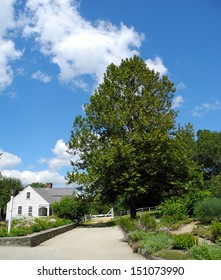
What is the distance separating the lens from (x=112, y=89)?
110 ft

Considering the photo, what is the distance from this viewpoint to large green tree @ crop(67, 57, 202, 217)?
102 feet

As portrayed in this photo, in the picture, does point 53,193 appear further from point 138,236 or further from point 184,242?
point 184,242

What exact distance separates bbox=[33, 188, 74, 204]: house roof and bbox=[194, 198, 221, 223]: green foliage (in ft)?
136

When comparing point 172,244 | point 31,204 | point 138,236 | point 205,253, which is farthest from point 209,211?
point 31,204

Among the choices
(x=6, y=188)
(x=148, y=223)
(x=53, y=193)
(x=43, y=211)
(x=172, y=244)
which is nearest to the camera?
(x=172, y=244)

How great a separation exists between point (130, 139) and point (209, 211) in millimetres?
13352

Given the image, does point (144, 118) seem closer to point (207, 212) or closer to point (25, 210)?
point (207, 212)

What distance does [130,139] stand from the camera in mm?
31812

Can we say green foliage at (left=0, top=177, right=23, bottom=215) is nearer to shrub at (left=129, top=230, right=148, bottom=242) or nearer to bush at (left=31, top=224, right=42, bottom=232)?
bush at (left=31, top=224, right=42, bottom=232)

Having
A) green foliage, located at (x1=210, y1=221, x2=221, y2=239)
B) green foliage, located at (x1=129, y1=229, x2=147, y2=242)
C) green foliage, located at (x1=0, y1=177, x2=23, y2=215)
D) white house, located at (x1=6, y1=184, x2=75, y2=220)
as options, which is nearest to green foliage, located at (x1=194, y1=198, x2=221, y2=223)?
green foliage, located at (x1=210, y1=221, x2=221, y2=239)

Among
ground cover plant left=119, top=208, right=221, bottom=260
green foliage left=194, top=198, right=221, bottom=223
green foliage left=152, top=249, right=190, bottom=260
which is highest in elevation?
green foliage left=194, top=198, right=221, bottom=223

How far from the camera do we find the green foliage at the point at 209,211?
1905 centimetres

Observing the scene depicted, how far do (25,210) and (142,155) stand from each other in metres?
32.8
